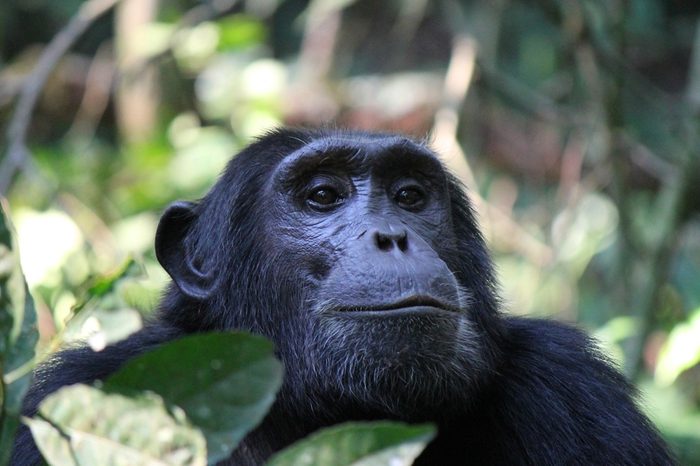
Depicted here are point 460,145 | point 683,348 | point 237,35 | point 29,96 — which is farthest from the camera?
point 237,35

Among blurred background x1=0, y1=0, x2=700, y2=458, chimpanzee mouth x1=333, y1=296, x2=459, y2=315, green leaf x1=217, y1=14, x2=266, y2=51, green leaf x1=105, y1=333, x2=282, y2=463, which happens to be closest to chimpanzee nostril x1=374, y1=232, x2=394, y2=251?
chimpanzee mouth x1=333, y1=296, x2=459, y2=315

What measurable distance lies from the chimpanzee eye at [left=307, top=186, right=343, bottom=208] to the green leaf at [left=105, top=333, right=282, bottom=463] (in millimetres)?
2087

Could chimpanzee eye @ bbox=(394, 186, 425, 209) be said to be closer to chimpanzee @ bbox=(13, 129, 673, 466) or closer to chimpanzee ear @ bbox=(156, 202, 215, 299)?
chimpanzee @ bbox=(13, 129, 673, 466)

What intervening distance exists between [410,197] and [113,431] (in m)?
2.33

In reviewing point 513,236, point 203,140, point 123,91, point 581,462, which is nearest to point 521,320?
point 581,462

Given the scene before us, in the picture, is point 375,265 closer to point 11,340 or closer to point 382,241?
point 382,241

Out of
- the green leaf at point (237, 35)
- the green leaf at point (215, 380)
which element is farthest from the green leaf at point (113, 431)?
the green leaf at point (237, 35)

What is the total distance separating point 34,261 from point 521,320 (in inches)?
134

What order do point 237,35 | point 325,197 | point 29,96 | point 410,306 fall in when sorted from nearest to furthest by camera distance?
point 410,306, point 325,197, point 29,96, point 237,35

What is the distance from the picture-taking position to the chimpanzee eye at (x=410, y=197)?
384 centimetres

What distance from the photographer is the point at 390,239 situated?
3.38 meters

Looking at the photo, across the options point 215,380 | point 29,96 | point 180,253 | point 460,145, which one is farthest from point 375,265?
point 460,145

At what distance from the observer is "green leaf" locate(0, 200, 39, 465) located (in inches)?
65.7

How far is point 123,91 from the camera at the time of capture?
8102 millimetres
